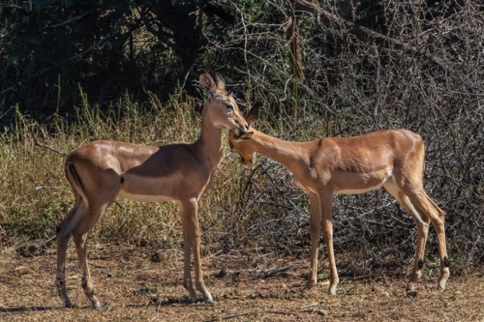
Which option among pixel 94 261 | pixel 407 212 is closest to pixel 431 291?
pixel 407 212

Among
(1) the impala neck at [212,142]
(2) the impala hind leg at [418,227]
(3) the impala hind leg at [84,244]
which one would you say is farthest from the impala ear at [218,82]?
(2) the impala hind leg at [418,227]

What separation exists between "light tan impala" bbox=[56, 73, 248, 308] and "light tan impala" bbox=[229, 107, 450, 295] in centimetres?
22

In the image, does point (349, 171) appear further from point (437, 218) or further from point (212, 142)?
point (212, 142)

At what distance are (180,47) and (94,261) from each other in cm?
417

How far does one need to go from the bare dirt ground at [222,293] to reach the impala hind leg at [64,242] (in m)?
0.12

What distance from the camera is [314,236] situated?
773 cm

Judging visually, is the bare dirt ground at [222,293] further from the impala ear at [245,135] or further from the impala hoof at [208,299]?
the impala ear at [245,135]

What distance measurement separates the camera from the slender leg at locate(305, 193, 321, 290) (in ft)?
25.1

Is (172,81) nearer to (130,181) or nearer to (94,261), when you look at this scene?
(94,261)

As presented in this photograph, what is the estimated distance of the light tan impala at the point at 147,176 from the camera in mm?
7254

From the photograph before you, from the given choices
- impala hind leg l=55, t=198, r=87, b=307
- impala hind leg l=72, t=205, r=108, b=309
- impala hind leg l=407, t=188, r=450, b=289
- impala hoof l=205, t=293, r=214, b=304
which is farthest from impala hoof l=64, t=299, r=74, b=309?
impala hind leg l=407, t=188, r=450, b=289

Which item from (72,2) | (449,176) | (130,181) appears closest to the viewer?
(130,181)

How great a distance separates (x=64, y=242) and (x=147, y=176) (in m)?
0.78

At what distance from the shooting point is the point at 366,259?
8.36m
